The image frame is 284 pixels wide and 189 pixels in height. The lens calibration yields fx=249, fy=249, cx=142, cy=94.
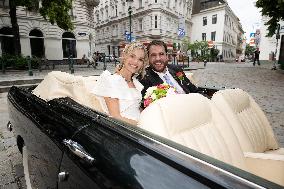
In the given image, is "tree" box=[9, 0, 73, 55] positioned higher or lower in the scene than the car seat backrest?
higher

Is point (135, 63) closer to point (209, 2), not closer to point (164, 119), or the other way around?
point (164, 119)

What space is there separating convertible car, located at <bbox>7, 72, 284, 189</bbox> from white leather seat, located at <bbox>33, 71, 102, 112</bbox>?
0.6 inches

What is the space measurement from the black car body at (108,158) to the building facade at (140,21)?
30913mm

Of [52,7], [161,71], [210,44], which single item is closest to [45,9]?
[52,7]

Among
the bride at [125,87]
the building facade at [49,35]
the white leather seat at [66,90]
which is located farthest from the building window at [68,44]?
the bride at [125,87]

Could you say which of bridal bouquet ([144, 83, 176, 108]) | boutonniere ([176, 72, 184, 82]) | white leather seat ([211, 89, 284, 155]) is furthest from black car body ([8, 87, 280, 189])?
boutonniere ([176, 72, 184, 82])

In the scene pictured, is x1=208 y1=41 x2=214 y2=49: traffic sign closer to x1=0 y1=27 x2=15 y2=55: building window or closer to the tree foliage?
the tree foliage

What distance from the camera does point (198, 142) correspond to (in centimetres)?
165

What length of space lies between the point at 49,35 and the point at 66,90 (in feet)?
77.1

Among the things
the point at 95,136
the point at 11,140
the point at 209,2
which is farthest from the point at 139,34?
the point at 95,136

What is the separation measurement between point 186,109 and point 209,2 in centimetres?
5816

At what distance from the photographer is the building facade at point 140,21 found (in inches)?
Answer: 1563

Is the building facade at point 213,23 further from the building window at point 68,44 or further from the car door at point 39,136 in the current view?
the car door at point 39,136

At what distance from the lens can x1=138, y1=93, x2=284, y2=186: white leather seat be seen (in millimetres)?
1610
